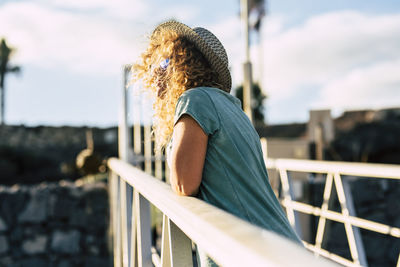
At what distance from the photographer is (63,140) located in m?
16.9

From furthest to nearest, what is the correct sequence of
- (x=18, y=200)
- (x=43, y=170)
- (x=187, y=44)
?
(x=43, y=170)
(x=18, y=200)
(x=187, y=44)

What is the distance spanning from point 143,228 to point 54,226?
446 cm

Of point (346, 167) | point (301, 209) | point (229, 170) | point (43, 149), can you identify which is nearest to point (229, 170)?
point (229, 170)

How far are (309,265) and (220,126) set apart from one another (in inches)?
30.7

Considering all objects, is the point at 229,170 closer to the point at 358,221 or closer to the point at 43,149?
the point at 358,221

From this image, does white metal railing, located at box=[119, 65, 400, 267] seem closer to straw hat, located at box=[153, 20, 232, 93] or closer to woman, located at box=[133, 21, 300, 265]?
woman, located at box=[133, 21, 300, 265]

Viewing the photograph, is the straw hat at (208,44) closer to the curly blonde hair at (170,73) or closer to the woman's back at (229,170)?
the curly blonde hair at (170,73)

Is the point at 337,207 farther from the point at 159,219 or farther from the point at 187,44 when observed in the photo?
the point at 187,44

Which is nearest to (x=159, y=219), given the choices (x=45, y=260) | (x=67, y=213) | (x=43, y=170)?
(x=67, y=213)

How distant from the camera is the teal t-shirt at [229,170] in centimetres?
114

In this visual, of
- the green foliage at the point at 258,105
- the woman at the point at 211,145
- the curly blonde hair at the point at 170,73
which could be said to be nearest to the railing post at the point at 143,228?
the curly blonde hair at the point at 170,73

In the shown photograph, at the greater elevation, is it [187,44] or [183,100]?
[187,44]

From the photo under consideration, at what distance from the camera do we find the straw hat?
133cm

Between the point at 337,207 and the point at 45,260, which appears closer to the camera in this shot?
the point at 337,207
